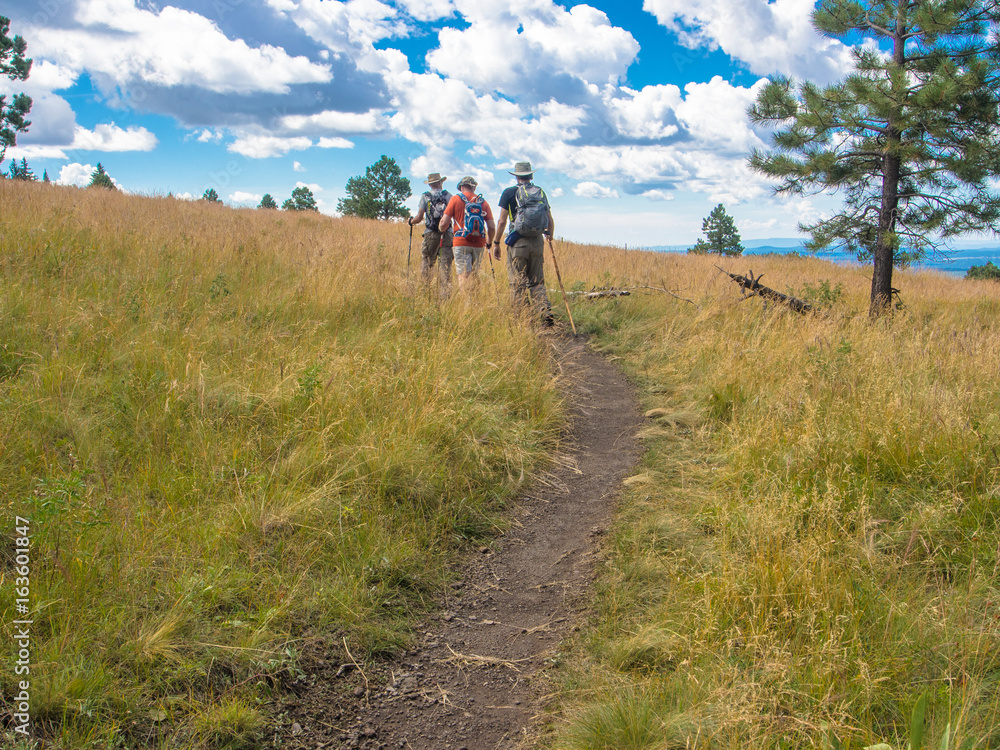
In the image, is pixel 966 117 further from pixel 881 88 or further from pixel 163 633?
pixel 163 633

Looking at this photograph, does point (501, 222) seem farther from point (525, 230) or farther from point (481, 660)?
point (481, 660)

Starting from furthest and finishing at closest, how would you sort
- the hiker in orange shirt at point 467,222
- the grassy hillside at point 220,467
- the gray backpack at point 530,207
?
the hiker in orange shirt at point 467,222 → the gray backpack at point 530,207 → the grassy hillside at point 220,467

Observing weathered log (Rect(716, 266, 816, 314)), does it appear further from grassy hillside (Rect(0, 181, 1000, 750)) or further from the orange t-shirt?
the orange t-shirt

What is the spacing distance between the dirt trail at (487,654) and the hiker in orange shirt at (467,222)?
5.38 meters

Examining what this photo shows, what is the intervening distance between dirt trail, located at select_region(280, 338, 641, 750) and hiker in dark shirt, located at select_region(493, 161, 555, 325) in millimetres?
4809

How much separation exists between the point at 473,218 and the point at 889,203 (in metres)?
7.54

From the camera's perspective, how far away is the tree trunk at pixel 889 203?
991 cm

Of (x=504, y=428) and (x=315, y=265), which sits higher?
(x=315, y=265)

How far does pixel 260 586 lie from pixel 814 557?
2652mm

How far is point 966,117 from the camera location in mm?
9539

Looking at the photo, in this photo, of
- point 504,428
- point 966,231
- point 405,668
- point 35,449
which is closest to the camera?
point 405,668

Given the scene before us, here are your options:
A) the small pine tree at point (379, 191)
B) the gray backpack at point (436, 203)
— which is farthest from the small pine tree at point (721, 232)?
the gray backpack at point (436, 203)

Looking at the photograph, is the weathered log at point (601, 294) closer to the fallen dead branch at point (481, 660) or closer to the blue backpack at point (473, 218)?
the blue backpack at point (473, 218)

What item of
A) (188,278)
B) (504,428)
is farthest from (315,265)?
(504,428)
